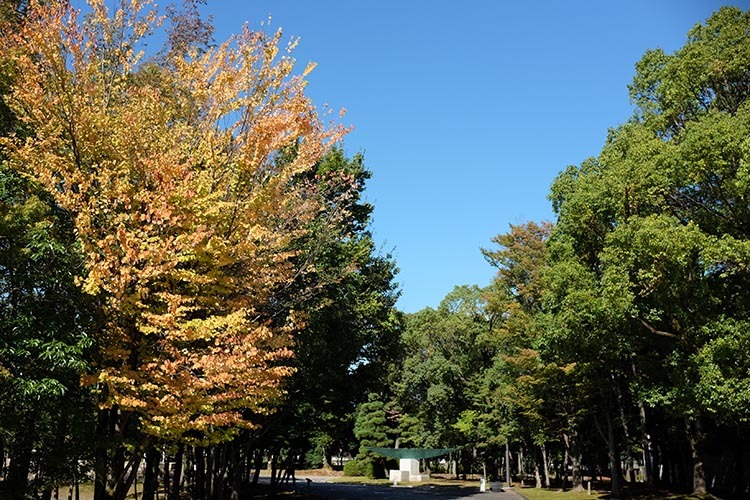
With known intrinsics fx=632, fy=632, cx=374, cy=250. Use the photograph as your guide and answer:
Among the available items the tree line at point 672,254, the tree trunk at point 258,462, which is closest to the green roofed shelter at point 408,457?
the tree trunk at point 258,462

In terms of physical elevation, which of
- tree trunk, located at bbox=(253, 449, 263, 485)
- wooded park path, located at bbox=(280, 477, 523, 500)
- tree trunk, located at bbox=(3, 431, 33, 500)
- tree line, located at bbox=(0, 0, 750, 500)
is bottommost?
wooded park path, located at bbox=(280, 477, 523, 500)

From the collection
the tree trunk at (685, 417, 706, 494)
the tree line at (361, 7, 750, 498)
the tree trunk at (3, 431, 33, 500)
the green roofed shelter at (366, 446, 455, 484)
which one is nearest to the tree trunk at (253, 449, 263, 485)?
the tree line at (361, 7, 750, 498)

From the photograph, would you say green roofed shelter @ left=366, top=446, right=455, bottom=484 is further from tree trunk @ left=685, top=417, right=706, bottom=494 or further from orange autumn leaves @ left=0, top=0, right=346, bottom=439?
orange autumn leaves @ left=0, top=0, right=346, bottom=439

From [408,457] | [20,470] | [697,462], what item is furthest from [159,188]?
[408,457]

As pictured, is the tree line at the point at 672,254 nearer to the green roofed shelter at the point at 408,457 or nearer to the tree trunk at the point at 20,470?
the tree trunk at the point at 20,470

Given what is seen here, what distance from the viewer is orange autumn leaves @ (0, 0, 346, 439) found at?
28.5ft

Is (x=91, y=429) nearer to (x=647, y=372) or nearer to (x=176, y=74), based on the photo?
(x=176, y=74)

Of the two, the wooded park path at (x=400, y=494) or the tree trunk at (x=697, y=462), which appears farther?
the wooded park path at (x=400, y=494)

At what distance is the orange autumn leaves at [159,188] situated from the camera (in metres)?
8.68

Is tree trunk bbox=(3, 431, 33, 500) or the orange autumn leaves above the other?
the orange autumn leaves

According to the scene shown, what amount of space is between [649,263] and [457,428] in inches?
1292

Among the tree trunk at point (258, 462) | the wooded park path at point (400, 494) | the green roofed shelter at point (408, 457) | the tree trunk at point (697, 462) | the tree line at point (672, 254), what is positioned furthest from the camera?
the green roofed shelter at point (408, 457)

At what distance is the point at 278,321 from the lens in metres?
16.0

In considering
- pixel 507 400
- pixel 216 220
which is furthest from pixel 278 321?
pixel 507 400
